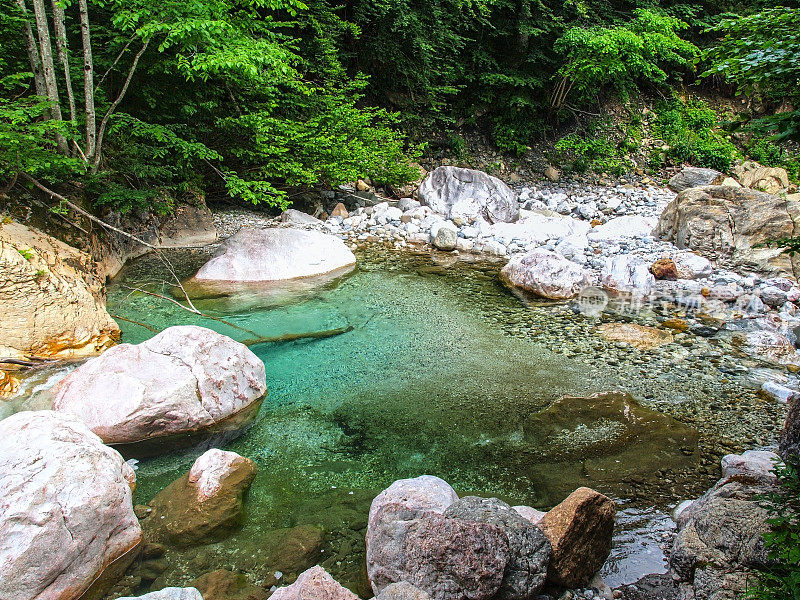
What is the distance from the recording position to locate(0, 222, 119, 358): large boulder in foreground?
441 centimetres

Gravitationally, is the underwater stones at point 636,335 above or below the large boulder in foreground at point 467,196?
below

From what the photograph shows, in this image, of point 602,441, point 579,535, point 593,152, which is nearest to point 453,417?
point 602,441

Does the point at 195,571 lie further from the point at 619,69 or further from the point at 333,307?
the point at 619,69

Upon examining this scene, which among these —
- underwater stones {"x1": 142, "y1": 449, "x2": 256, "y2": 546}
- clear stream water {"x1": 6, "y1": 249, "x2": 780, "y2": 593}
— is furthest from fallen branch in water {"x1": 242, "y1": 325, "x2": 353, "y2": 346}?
underwater stones {"x1": 142, "y1": 449, "x2": 256, "y2": 546}

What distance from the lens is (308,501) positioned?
10.5 ft

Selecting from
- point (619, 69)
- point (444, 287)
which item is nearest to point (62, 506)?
point (444, 287)

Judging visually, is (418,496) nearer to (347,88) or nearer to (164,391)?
(164,391)

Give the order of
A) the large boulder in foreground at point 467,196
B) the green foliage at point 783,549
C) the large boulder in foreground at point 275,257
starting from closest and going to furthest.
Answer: the green foliage at point 783,549 → the large boulder in foreground at point 275,257 → the large boulder in foreground at point 467,196

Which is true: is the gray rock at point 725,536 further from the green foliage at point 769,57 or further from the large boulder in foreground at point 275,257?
the large boulder in foreground at point 275,257

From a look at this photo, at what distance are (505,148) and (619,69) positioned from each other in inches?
139

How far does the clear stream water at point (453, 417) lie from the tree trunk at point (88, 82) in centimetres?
183

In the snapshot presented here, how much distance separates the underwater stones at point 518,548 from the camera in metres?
2.37

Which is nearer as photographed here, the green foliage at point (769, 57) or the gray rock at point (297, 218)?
the green foliage at point (769, 57)

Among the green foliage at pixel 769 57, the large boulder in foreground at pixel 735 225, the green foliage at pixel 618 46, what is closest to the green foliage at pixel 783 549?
the green foliage at pixel 769 57
